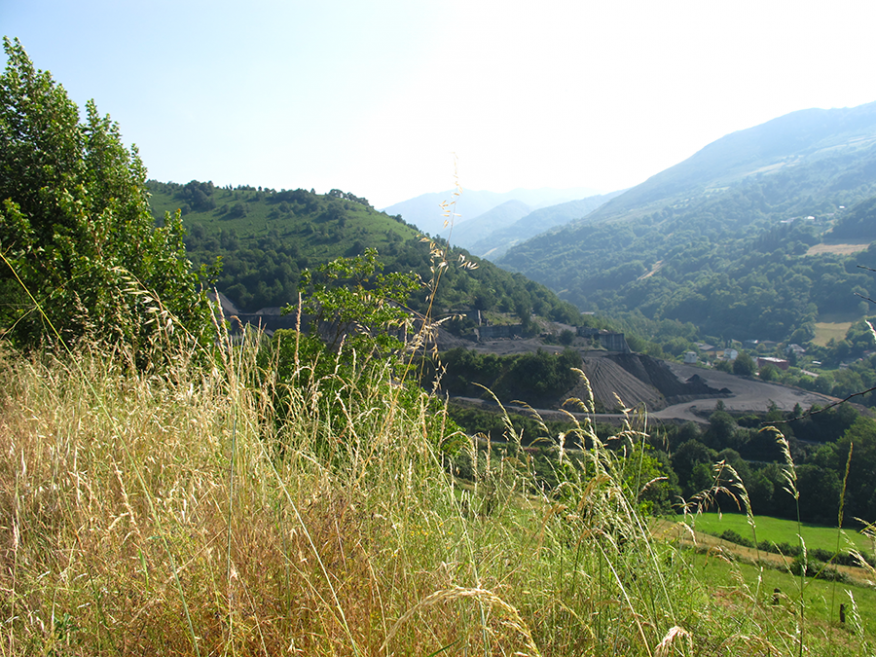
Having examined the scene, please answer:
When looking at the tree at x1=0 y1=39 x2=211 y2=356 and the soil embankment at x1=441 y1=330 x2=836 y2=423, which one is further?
the soil embankment at x1=441 y1=330 x2=836 y2=423

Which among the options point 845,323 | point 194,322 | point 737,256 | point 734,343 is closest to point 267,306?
point 194,322

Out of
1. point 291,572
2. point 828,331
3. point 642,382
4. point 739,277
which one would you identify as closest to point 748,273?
point 739,277

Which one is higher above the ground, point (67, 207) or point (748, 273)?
point (67, 207)

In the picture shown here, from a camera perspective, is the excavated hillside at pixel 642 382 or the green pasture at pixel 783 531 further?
the excavated hillside at pixel 642 382

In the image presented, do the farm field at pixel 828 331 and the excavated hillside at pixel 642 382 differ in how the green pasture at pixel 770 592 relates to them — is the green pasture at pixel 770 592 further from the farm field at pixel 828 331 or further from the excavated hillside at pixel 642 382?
the farm field at pixel 828 331

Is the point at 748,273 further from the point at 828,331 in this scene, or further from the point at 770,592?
the point at 770,592

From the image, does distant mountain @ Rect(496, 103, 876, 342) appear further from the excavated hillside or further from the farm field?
the excavated hillside

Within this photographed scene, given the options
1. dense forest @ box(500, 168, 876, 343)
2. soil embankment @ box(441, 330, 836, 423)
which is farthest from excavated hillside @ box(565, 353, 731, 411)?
dense forest @ box(500, 168, 876, 343)

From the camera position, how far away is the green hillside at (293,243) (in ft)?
211

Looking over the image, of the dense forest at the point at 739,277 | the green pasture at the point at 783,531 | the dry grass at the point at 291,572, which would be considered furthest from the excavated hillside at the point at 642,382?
the dry grass at the point at 291,572

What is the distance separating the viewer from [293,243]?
83.7m

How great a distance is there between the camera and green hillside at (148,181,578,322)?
64.4 metres

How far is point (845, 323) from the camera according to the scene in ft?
301

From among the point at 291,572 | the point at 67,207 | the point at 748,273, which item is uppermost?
the point at 67,207
